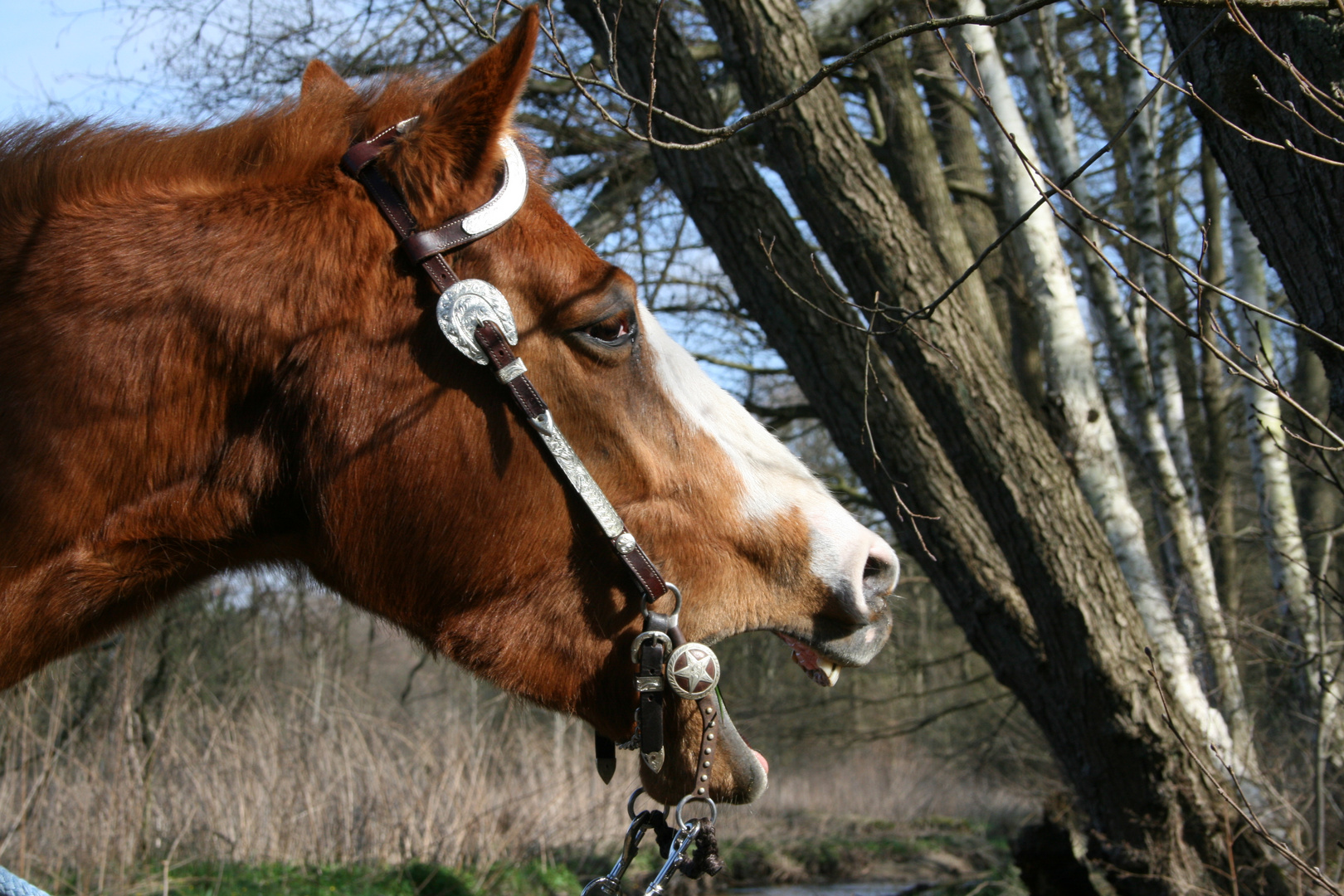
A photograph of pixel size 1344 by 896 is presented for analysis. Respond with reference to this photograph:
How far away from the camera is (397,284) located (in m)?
1.57

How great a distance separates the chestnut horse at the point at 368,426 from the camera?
1.40 metres

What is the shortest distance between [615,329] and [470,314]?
27 centimetres

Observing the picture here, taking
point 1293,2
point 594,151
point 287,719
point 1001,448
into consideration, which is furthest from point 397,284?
point 594,151

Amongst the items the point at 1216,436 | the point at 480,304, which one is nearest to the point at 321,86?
the point at 480,304

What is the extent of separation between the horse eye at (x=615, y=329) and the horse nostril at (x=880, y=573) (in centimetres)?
60

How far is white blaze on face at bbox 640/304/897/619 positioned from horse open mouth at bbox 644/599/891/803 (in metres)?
0.07

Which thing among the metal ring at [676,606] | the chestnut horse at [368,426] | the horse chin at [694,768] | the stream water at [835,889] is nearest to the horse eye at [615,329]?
the chestnut horse at [368,426]

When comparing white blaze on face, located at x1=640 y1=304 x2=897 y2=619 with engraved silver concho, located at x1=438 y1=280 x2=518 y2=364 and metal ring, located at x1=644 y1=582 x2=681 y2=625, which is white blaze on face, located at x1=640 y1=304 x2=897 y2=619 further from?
engraved silver concho, located at x1=438 y1=280 x2=518 y2=364

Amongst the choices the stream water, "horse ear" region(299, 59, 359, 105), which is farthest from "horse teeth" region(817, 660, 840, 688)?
the stream water

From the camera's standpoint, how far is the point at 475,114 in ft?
5.33

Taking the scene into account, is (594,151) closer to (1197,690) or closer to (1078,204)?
(1197,690)

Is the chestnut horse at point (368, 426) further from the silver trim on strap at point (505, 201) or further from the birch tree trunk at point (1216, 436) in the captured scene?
the birch tree trunk at point (1216, 436)

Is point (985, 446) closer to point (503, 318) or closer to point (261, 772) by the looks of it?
point (503, 318)

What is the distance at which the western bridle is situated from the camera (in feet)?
5.16
